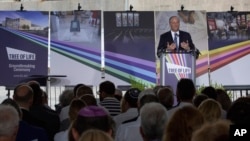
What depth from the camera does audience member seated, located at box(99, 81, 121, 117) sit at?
584cm


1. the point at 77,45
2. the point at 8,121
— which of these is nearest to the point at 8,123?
the point at 8,121

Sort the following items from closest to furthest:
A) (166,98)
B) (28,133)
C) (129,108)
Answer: (28,133), (129,108), (166,98)

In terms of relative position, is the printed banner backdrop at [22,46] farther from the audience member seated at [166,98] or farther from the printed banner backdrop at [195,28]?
the audience member seated at [166,98]

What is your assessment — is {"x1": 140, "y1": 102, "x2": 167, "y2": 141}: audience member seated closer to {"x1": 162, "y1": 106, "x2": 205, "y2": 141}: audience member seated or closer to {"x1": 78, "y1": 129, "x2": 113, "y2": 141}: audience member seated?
{"x1": 162, "y1": 106, "x2": 205, "y2": 141}: audience member seated

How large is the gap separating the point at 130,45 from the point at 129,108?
6.78m

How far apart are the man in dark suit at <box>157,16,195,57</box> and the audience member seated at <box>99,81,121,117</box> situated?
5494 mm

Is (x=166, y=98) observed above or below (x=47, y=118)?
above

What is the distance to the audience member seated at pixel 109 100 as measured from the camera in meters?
5.84

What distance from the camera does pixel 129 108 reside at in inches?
207

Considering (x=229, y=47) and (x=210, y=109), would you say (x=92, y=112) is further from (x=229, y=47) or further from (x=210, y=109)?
(x=229, y=47)

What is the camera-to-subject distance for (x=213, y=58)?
39.8ft

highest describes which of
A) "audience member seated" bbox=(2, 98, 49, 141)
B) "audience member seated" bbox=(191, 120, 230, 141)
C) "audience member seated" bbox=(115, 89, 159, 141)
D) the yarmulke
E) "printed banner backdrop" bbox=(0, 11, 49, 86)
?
"printed banner backdrop" bbox=(0, 11, 49, 86)

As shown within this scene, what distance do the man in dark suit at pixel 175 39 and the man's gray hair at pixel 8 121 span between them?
850cm

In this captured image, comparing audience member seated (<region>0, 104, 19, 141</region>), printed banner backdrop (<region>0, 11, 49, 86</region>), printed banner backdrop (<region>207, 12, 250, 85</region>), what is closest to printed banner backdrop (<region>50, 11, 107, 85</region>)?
printed banner backdrop (<region>0, 11, 49, 86</region>)
